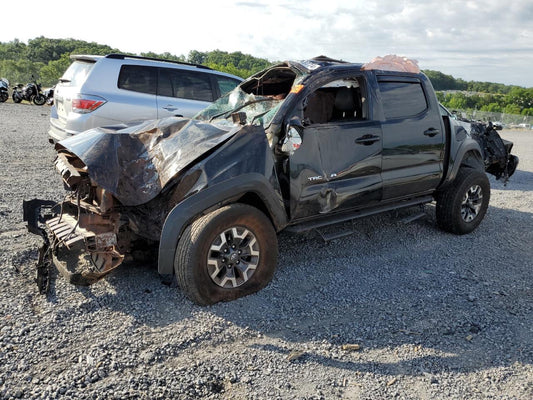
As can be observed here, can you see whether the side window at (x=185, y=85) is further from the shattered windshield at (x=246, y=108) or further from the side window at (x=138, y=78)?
the shattered windshield at (x=246, y=108)

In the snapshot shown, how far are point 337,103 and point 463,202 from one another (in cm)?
213

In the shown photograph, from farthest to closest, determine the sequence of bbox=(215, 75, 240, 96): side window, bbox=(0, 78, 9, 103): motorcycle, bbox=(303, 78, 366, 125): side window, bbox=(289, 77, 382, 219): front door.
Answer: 1. bbox=(0, 78, 9, 103): motorcycle
2. bbox=(215, 75, 240, 96): side window
3. bbox=(303, 78, 366, 125): side window
4. bbox=(289, 77, 382, 219): front door

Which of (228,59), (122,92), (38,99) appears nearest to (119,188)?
(122,92)

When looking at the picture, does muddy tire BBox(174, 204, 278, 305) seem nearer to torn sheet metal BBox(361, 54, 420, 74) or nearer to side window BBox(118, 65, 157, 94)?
torn sheet metal BBox(361, 54, 420, 74)

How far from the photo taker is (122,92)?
7.46 metres

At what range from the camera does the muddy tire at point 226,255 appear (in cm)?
357

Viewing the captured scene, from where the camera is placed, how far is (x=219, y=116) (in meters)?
4.91

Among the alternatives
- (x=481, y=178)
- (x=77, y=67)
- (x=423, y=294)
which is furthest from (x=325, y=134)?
(x=77, y=67)

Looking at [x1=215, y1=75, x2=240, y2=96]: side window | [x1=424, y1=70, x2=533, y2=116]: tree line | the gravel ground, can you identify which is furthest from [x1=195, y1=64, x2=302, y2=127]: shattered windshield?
[x1=424, y1=70, x2=533, y2=116]: tree line

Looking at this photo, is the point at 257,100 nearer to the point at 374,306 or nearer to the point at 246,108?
the point at 246,108

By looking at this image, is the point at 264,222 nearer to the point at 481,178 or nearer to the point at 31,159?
the point at 481,178

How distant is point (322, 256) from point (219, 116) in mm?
1858

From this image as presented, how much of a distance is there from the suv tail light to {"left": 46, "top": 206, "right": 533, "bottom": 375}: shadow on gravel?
3619 millimetres

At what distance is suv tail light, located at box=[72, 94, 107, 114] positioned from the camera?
23.0ft
